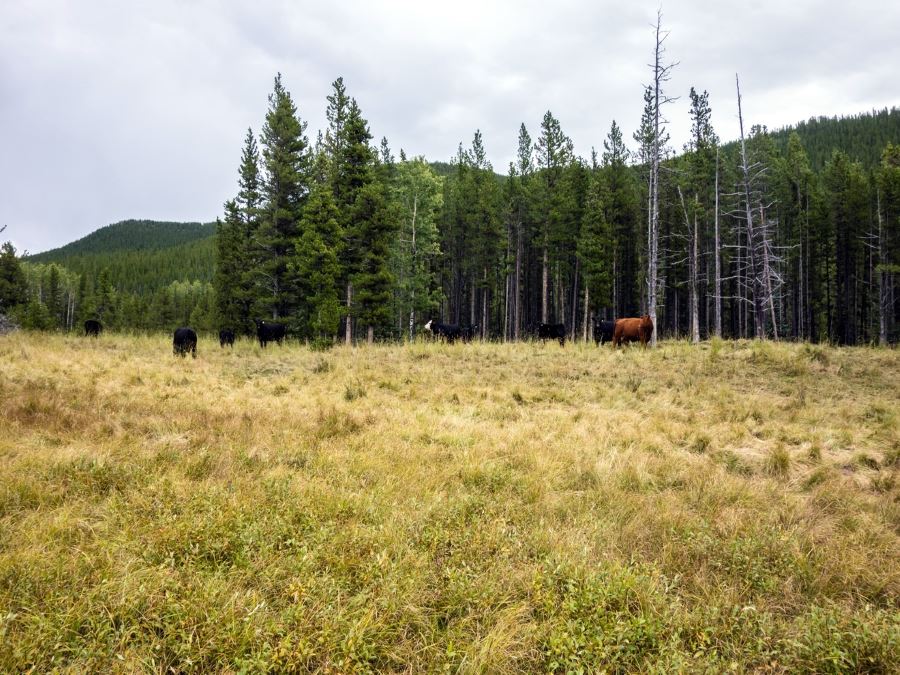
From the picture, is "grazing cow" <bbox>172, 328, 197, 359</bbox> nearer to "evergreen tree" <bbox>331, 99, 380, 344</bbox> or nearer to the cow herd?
the cow herd

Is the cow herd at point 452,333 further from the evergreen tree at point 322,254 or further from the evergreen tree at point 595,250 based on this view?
the evergreen tree at point 595,250

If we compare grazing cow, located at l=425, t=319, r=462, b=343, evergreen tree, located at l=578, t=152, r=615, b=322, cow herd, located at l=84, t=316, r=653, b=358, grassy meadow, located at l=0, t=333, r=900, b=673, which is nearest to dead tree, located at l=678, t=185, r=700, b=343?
cow herd, located at l=84, t=316, r=653, b=358

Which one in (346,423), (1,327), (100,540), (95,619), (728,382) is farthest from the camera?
(1,327)

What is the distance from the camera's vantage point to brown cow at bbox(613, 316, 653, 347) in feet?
66.7

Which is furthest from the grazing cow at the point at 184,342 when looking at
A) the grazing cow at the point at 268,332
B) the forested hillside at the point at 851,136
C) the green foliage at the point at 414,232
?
the forested hillside at the point at 851,136

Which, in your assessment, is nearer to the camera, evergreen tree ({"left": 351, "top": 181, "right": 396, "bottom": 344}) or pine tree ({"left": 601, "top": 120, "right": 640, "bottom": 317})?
evergreen tree ({"left": 351, "top": 181, "right": 396, "bottom": 344})

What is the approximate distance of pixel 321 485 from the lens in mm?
4711

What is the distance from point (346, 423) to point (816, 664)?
6388 millimetres

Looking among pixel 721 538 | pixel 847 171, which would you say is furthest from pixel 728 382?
pixel 847 171

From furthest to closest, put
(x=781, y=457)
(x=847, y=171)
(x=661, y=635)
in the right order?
1. (x=847, y=171)
2. (x=781, y=457)
3. (x=661, y=635)

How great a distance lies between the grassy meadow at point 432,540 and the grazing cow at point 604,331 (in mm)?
13671

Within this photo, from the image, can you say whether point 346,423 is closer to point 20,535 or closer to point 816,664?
point 20,535

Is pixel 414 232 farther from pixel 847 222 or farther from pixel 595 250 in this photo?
pixel 847 222

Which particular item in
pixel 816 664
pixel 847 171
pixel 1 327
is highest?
pixel 847 171
